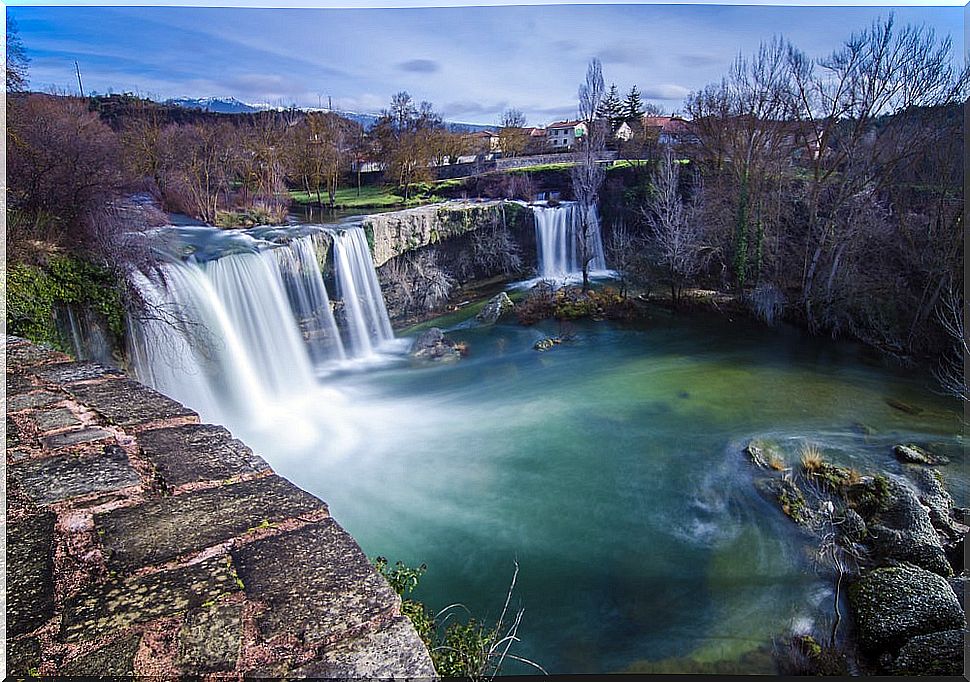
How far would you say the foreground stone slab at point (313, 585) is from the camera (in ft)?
2.42

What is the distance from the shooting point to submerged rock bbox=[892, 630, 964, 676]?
2.26 meters

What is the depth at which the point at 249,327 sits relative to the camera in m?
5.32

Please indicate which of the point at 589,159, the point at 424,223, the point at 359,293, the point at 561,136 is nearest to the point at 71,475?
the point at 359,293

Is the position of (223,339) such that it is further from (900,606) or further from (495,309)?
(900,606)

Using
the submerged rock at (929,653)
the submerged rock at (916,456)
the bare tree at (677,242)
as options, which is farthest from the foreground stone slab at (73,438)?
the bare tree at (677,242)

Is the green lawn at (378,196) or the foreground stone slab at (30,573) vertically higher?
the green lawn at (378,196)

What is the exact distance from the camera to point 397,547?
122 inches

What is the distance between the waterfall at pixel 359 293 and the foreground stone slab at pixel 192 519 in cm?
589

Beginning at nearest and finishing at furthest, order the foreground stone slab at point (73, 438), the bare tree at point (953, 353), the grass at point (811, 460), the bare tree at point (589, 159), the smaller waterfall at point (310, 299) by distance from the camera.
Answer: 1. the foreground stone slab at point (73, 438)
2. the grass at point (811, 460)
3. the bare tree at point (953, 353)
4. the smaller waterfall at point (310, 299)
5. the bare tree at point (589, 159)

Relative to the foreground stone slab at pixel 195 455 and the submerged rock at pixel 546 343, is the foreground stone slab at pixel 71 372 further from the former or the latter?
the submerged rock at pixel 546 343

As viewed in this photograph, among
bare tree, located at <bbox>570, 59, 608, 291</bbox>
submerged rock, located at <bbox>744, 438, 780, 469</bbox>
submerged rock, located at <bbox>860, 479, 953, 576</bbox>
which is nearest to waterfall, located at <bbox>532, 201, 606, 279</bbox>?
bare tree, located at <bbox>570, 59, 608, 291</bbox>

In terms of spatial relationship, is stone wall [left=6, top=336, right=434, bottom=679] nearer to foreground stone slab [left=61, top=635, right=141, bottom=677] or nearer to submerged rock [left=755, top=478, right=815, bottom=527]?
foreground stone slab [left=61, top=635, right=141, bottom=677]

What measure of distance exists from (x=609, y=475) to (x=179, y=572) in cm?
340

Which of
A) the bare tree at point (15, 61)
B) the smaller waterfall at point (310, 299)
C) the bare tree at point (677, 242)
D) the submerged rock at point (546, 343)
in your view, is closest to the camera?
the bare tree at point (15, 61)
